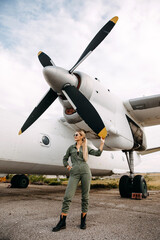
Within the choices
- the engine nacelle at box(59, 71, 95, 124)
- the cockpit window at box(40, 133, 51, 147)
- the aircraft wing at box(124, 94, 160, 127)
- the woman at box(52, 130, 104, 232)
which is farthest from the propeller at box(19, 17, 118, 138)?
the aircraft wing at box(124, 94, 160, 127)

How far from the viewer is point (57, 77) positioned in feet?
15.4

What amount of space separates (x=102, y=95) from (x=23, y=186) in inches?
279

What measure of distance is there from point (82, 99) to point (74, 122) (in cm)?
119

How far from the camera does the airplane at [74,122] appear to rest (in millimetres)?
4750

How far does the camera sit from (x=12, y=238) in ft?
7.50

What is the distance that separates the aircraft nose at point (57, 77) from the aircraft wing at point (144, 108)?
107 inches

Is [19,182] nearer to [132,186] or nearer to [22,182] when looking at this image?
[22,182]

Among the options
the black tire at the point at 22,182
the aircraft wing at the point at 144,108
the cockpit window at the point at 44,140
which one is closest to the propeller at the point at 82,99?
the cockpit window at the point at 44,140

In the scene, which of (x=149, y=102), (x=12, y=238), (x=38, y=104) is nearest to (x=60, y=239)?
(x=12, y=238)

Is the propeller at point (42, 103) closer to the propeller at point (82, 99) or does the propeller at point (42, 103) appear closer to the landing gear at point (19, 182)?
the propeller at point (82, 99)

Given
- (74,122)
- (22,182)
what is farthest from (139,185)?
(22,182)

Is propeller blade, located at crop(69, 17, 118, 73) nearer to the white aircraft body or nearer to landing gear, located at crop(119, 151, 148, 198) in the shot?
the white aircraft body

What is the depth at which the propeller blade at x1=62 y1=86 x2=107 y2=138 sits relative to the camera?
3.90 m

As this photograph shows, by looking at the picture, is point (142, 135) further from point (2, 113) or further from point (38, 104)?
point (2, 113)
